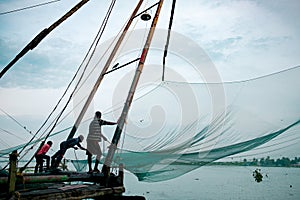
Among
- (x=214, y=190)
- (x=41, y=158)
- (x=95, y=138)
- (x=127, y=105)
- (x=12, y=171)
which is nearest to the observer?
(x=12, y=171)

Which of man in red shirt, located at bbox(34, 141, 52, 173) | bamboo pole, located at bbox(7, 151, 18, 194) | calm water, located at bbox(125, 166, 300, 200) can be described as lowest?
calm water, located at bbox(125, 166, 300, 200)

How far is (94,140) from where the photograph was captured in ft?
16.9

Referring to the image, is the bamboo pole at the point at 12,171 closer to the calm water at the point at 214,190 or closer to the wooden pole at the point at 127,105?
the wooden pole at the point at 127,105

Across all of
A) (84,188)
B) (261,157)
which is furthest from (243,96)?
(84,188)

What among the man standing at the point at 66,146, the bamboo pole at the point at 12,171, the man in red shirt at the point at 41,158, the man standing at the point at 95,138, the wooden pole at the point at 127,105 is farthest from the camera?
the man in red shirt at the point at 41,158

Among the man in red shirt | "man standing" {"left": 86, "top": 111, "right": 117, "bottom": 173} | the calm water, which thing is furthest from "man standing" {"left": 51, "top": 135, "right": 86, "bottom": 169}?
the calm water

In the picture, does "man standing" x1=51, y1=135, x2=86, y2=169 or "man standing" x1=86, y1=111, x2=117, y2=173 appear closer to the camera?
"man standing" x1=86, y1=111, x2=117, y2=173

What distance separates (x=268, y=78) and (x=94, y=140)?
3.17 meters

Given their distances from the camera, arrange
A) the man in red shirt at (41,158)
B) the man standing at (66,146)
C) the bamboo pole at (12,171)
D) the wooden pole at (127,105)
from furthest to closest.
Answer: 1. the man in red shirt at (41,158)
2. the man standing at (66,146)
3. the wooden pole at (127,105)
4. the bamboo pole at (12,171)

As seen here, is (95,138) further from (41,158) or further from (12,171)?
(12,171)

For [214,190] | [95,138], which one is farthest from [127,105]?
[214,190]

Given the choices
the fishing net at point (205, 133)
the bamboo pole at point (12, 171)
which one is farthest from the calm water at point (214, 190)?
the bamboo pole at point (12, 171)

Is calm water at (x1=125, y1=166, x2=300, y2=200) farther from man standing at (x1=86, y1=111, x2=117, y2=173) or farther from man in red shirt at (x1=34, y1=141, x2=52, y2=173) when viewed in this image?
man standing at (x1=86, y1=111, x2=117, y2=173)

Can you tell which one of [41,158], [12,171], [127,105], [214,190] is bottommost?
[214,190]
